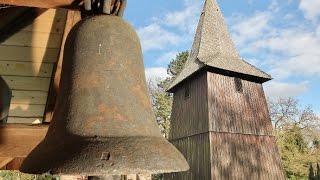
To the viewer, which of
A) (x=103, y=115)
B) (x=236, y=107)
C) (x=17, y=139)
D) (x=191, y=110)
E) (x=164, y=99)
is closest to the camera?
(x=103, y=115)

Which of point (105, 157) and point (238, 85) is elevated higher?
point (238, 85)

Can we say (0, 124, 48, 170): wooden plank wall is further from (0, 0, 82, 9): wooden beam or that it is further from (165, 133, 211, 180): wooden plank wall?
(165, 133, 211, 180): wooden plank wall

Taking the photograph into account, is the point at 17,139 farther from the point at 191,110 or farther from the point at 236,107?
the point at 191,110

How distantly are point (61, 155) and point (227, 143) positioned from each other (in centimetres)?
1506

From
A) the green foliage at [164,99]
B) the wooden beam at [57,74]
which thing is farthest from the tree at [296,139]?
the wooden beam at [57,74]

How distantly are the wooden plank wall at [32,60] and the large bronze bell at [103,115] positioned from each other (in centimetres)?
97

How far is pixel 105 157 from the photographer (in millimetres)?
1113

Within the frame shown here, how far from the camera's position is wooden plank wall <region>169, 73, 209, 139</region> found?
640 inches

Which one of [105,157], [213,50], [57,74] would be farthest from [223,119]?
[105,157]

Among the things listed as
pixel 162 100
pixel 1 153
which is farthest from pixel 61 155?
pixel 162 100

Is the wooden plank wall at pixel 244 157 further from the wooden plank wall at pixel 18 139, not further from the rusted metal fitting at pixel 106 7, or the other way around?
the rusted metal fitting at pixel 106 7

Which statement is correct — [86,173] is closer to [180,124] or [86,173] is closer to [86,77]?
[86,77]

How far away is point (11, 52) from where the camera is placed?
272cm

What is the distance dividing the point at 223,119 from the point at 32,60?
45.5 ft
